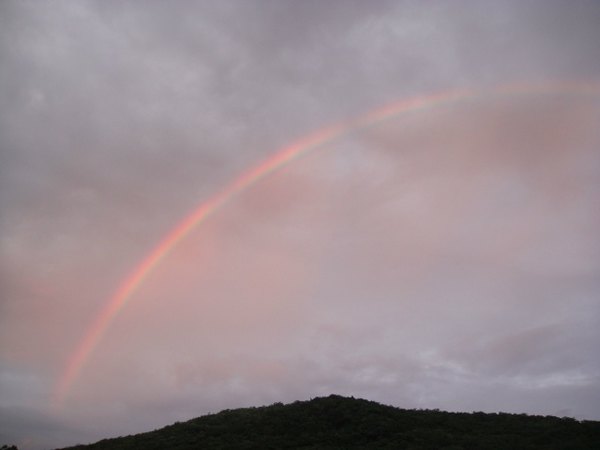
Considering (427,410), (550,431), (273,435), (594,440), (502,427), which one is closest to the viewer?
(594,440)

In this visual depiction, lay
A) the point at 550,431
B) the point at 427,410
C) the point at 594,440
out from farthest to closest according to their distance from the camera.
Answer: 1. the point at 427,410
2. the point at 550,431
3. the point at 594,440

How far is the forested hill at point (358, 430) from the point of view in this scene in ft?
118

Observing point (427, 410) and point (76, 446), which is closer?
point (76, 446)

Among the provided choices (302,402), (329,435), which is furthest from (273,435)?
(302,402)

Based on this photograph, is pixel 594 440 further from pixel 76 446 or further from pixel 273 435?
pixel 76 446

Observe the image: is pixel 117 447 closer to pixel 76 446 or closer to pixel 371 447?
pixel 76 446

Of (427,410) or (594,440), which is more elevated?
(427,410)

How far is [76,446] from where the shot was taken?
44438 millimetres

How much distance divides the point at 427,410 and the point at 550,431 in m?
12.7

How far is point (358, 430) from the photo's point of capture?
137ft

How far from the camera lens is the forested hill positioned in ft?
118

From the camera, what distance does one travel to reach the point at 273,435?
139ft

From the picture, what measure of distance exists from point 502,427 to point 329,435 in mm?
13540

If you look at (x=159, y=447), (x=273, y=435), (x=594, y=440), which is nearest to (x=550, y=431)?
(x=594, y=440)
